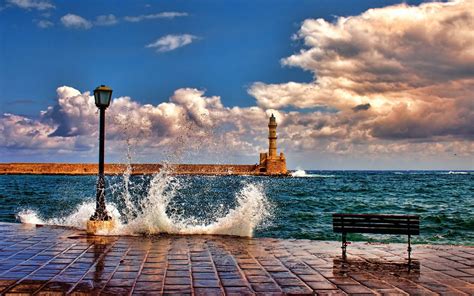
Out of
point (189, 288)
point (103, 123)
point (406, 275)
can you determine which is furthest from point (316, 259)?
point (103, 123)

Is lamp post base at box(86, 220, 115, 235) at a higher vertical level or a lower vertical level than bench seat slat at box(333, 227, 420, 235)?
lower

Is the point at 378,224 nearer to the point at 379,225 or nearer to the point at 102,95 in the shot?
the point at 379,225

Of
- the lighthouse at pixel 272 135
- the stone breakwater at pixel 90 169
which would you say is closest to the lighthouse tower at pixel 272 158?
A: the lighthouse at pixel 272 135

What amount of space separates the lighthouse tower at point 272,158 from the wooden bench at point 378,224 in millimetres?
72130

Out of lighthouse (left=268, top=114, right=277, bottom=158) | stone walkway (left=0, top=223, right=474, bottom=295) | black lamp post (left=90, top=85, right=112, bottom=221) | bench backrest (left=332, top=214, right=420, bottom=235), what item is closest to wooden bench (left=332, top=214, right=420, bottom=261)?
bench backrest (left=332, top=214, right=420, bottom=235)

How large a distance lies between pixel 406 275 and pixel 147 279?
3.29 m

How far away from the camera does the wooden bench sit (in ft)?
25.5

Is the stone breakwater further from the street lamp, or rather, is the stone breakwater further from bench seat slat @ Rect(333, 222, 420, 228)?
bench seat slat @ Rect(333, 222, 420, 228)

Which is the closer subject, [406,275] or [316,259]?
[406,275]

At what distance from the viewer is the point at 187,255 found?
307 inches

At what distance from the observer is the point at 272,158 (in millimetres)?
83500

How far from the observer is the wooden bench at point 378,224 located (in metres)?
7.78

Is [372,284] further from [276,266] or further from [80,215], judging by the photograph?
[80,215]

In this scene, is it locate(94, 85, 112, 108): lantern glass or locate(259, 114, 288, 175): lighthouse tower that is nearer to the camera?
locate(94, 85, 112, 108): lantern glass
